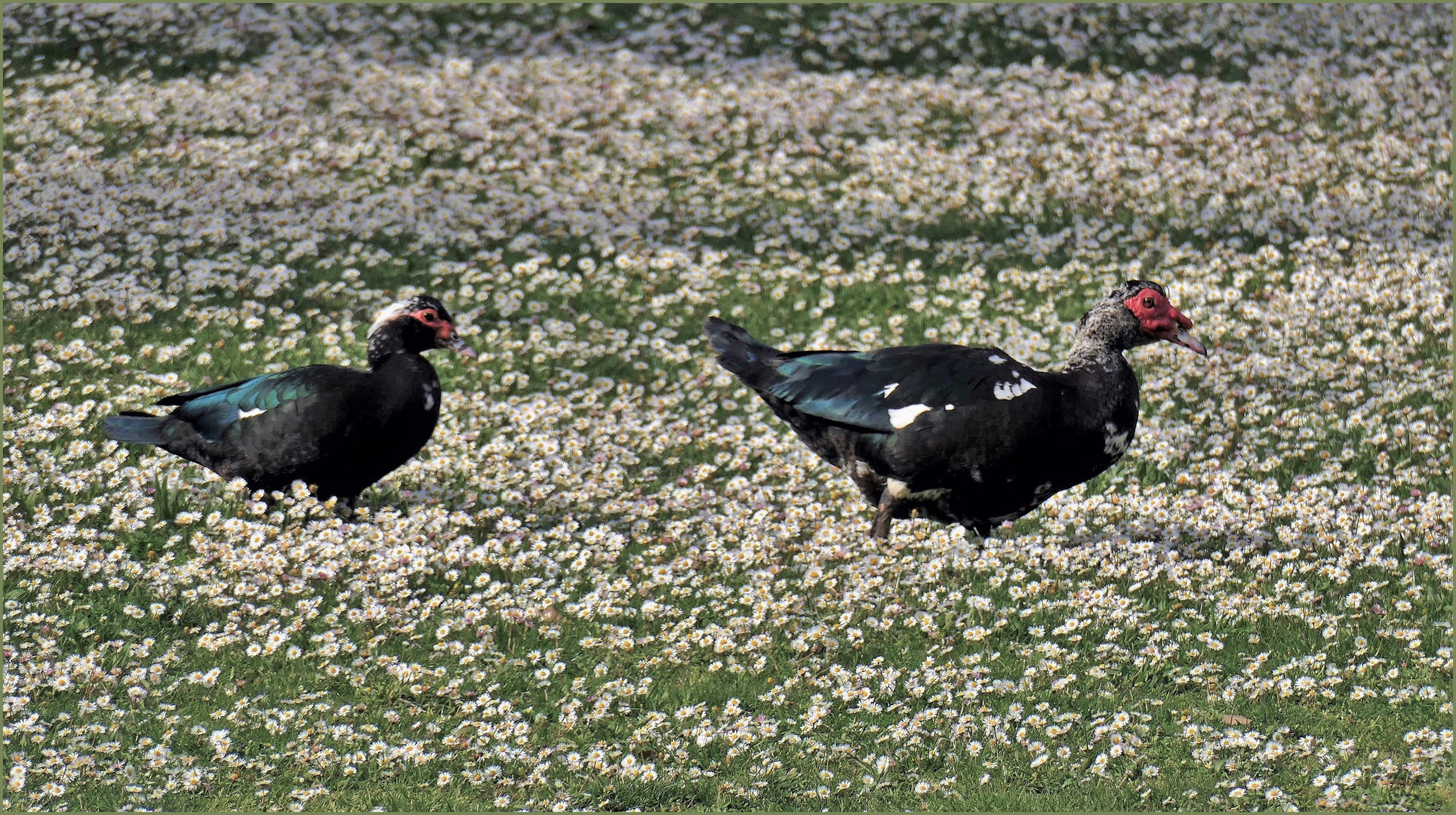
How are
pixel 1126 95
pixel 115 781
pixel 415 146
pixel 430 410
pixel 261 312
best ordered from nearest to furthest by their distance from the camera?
pixel 115 781 < pixel 430 410 < pixel 261 312 < pixel 415 146 < pixel 1126 95

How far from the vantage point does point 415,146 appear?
65.5 ft

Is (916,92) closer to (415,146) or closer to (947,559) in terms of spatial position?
(415,146)

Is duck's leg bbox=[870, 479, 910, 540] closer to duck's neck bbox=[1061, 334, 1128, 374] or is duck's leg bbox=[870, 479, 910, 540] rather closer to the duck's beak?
duck's neck bbox=[1061, 334, 1128, 374]

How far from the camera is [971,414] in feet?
35.6

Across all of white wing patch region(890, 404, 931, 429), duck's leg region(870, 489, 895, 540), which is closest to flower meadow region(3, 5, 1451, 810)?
duck's leg region(870, 489, 895, 540)

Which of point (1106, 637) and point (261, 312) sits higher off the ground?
point (1106, 637)

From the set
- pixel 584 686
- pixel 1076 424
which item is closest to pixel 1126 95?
pixel 1076 424

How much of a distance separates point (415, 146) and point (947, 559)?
447 inches

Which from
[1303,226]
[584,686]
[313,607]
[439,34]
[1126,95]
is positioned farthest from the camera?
[439,34]

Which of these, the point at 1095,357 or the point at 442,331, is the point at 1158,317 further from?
the point at 442,331

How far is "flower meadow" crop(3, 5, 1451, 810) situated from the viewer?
29.7ft

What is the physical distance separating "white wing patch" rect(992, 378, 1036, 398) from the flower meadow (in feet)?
3.72

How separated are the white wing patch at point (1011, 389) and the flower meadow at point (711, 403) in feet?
3.72

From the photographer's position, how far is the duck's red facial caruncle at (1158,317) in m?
11.3
